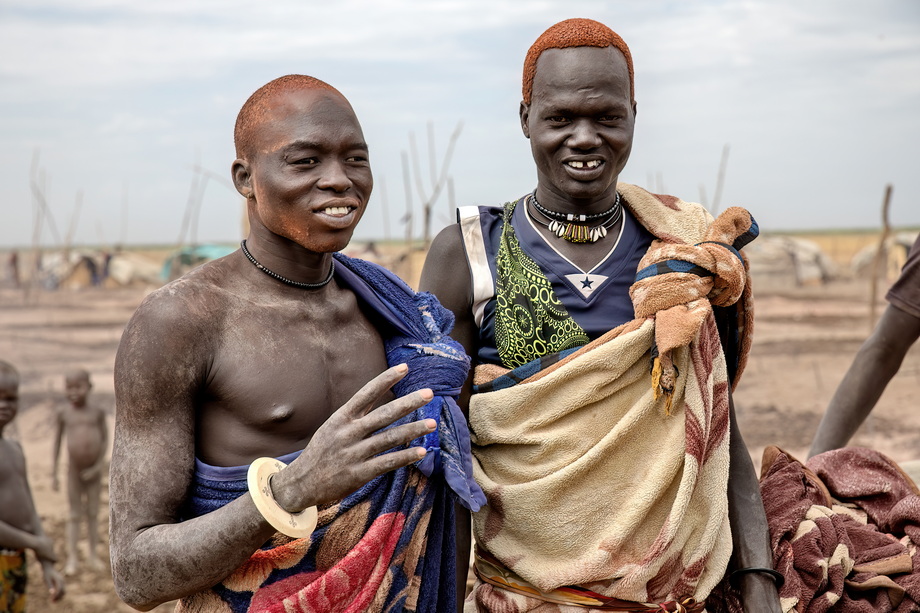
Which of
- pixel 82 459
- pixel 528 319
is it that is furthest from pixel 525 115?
pixel 82 459

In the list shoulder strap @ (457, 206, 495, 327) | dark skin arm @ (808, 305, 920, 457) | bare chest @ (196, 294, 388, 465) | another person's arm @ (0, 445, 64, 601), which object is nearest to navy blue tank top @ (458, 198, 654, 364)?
shoulder strap @ (457, 206, 495, 327)

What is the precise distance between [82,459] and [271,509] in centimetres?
723

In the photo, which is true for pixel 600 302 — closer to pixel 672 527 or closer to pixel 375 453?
pixel 672 527

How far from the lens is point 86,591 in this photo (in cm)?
685

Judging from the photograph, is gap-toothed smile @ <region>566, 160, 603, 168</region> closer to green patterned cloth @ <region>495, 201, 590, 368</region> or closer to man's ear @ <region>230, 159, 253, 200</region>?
green patterned cloth @ <region>495, 201, 590, 368</region>

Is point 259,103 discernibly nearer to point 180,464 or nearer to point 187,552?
point 180,464

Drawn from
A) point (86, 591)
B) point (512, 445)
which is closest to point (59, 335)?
point (86, 591)

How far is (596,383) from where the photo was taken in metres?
2.18

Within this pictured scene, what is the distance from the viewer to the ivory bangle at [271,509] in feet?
4.89

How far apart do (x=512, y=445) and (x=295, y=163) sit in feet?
3.09

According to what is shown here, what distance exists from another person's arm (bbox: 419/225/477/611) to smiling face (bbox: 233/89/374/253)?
56 cm

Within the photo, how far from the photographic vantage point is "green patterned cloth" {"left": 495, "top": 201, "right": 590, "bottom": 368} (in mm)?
2273

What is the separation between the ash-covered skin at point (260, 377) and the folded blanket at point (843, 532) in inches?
49.9

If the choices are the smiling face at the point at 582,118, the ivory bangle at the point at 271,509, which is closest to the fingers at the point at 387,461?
the ivory bangle at the point at 271,509
